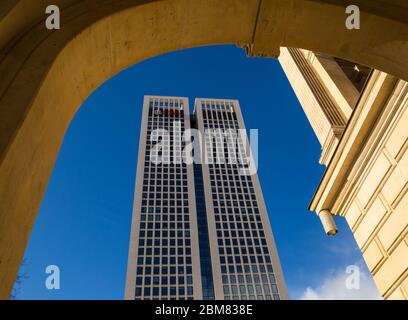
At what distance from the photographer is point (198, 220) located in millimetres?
109688

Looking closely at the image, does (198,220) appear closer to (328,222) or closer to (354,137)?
(328,222)

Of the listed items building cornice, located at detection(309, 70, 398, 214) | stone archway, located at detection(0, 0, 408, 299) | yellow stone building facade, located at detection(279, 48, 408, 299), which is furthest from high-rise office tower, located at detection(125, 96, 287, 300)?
stone archway, located at detection(0, 0, 408, 299)

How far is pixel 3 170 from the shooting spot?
81.6 inches

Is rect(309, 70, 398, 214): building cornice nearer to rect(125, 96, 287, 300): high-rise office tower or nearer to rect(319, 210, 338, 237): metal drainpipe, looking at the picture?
rect(319, 210, 338, 237): metal drainpipe

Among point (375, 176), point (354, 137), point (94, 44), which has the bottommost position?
point (94, 44)

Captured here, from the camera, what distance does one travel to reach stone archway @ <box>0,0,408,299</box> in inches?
92.8

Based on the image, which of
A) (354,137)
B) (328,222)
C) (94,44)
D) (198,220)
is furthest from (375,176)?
(198,220)

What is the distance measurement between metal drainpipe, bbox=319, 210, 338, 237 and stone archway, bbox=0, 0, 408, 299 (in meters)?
6.78

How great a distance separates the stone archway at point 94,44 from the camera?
236cm

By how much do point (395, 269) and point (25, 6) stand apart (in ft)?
31.8

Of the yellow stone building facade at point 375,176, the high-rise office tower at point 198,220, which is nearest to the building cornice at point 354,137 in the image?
the yellow stone building facade at point 375,176

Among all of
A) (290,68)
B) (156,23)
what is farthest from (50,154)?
(290,68)

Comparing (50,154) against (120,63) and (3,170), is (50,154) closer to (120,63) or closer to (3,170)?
(3,170)

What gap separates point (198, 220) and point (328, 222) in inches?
3996
